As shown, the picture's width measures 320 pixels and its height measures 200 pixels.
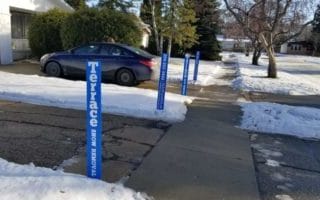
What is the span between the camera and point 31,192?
393cm

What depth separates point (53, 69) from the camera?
49.6ft

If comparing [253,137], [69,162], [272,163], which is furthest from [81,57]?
[272,163]

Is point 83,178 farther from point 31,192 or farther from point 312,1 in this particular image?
point 312,1

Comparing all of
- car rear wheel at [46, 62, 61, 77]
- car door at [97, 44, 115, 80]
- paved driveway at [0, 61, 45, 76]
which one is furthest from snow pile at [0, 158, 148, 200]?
paved driveway at [0, 61, 45, 76]

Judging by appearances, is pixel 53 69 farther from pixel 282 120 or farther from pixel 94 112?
pixel 94 112

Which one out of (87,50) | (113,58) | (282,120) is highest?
(87,50)

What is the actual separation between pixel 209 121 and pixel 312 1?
1448 cm

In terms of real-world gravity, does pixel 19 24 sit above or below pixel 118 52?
above

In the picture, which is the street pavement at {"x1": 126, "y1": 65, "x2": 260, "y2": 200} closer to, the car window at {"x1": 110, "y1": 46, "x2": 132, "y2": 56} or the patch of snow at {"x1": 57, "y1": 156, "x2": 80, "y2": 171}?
the patch of snow at {"x1": 57, "y1": 156, "x2": 80, "y2": 171}

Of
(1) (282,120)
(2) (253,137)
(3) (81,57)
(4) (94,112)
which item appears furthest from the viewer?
(3) (81,57)

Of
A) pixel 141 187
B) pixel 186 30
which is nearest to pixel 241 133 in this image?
pixel 141 187

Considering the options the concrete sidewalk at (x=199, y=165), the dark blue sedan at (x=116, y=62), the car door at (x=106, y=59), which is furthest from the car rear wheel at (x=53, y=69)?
the concrete sidewalk at (x=199, y=165)

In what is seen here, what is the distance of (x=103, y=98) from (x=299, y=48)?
10375cm

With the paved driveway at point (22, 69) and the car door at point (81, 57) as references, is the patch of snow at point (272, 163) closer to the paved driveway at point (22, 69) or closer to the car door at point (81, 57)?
the car door at point (81, 57)
